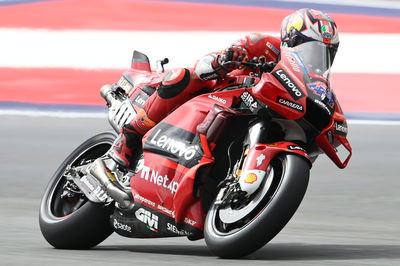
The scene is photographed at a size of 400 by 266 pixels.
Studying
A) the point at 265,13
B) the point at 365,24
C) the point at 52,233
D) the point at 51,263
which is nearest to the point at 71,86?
the point at 265,13

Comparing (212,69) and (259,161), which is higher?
(212,69)

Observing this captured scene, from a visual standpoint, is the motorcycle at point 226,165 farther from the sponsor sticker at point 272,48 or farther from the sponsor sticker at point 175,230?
the sponsor sticker at point 272,48

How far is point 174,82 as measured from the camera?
18.4 ft

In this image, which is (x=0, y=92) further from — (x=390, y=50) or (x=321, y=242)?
(x=321, y=242)

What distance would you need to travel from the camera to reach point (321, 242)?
6.05 metres

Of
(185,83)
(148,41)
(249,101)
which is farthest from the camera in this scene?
(148,41)

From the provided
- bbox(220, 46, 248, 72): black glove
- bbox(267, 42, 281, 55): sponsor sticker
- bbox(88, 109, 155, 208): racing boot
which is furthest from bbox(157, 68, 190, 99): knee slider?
bbox(267, 42, 281, 55): sponsor sticker

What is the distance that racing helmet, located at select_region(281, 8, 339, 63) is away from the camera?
5215 millimetres

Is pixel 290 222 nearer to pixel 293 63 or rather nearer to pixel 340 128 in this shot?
pixel 340 128

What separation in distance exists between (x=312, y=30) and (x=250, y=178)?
81cm

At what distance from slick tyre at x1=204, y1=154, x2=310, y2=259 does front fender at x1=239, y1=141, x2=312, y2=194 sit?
0.03 metres

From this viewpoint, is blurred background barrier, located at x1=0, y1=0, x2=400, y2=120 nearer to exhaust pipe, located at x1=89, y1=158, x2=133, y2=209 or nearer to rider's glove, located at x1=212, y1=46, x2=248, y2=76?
exhaust pipe, located at x1=89, y1=158, x2=133, y2=209

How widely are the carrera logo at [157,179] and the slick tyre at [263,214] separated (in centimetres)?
36

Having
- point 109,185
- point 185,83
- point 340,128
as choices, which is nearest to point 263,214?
point 340,128
